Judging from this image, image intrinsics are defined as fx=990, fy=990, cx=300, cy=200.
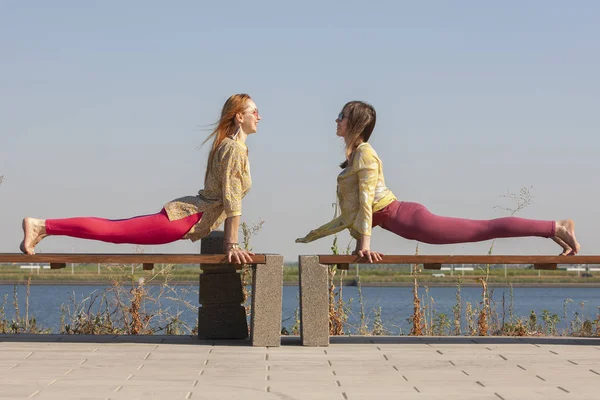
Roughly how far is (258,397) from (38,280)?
165 ft

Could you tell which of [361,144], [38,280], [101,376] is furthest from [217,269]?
[38,280]

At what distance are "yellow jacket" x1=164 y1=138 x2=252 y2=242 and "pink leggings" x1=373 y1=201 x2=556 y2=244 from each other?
3.84ft

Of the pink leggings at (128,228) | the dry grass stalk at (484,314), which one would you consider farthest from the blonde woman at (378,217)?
the dry grass stalk at (484,314)

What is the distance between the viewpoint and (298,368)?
6.64 meters

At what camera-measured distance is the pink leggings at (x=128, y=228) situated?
7738mm

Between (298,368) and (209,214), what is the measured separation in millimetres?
1931

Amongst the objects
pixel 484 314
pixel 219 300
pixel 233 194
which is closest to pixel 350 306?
pixel 484 314

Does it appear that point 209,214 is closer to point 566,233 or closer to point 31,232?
point 31,232

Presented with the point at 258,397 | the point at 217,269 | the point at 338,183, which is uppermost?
the point at 338,183

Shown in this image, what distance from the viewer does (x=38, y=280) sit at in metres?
53.7

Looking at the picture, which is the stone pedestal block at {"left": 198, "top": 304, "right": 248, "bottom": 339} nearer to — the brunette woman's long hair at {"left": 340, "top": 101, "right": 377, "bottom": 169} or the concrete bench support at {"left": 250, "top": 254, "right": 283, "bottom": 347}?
the concrete bench support at {"left": 250, "top": 254, "right": 283, "bottom": 347}

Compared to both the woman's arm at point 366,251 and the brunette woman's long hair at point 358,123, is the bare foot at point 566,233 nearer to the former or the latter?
the woman's arm at point 366,251

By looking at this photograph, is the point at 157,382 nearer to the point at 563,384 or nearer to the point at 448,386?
the point at 448,386

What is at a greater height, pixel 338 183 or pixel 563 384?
pixel 338 183
